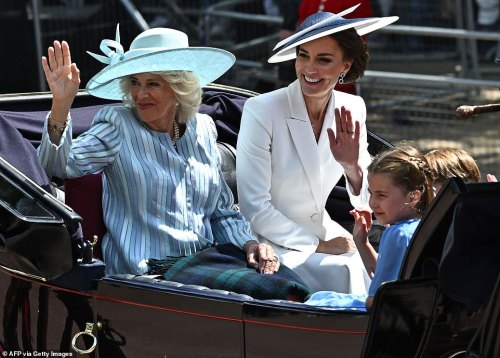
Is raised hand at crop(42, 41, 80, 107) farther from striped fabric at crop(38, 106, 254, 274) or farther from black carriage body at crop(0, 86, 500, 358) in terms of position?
black carriage body at crop(0, 86, 500, 358)

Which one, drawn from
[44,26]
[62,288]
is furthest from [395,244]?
[44,26]

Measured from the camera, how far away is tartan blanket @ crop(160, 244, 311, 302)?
3645mm

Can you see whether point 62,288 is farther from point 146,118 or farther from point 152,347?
point 146,118

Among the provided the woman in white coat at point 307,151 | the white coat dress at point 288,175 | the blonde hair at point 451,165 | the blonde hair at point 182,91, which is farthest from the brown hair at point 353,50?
the blonde hair at point 451,165

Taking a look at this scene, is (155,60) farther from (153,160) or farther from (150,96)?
(153,160)

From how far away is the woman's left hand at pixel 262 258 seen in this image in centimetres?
384

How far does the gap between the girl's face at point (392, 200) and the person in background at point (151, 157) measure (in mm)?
566

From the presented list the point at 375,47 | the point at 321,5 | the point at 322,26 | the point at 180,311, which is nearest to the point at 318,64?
the point at 322,26

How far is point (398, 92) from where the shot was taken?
8.61 m

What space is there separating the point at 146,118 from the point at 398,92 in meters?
4.82

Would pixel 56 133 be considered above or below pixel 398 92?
above

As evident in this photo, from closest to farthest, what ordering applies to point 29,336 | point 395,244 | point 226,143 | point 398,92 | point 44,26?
point 395,244
point 29,336
point 226,143
point 44,26
point 398,92

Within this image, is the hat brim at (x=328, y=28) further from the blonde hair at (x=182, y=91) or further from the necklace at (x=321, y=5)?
the necklace at (x=321, y=5)

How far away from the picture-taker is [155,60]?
12.9 ft
